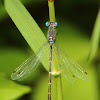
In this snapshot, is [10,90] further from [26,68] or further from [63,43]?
[63,43]

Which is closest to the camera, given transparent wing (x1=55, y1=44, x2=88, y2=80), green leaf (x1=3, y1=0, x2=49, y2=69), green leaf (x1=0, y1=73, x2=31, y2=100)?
green leaf (x1=3, y1=0, x2=49, y2=69)

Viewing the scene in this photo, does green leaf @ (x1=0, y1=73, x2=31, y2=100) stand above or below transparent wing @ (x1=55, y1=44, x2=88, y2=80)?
below

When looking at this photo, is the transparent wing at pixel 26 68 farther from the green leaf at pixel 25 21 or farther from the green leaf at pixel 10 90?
the green leaf at pixel 25 21

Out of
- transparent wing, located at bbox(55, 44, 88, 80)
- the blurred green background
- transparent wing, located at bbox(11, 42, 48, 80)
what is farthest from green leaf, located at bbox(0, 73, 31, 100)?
transparent wing, located at bbox(55, 44, 88, 80)

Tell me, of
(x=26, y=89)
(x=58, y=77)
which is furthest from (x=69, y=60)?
(x=26, y=89)

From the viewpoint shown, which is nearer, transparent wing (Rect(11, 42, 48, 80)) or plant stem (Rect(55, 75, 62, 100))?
plant stem (Rect(55, 75, 62, 100))

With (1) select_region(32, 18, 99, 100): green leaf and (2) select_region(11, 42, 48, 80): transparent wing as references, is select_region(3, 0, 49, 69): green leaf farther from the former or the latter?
(1) select_region(32, 18, 99, 100): green leaf

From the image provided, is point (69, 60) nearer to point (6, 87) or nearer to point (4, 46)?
point (6, 87)

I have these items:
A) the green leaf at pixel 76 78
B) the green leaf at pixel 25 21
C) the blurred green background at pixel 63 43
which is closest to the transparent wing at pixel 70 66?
the green leaf at pixel 76 78

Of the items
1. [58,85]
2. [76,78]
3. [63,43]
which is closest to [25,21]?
[58,85]
